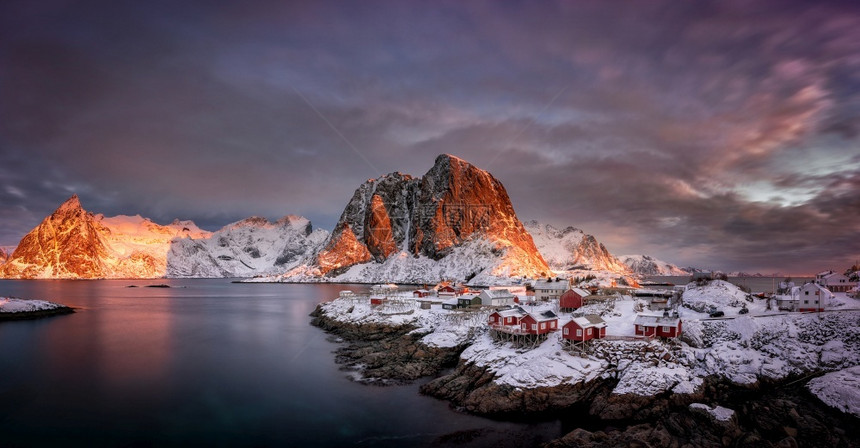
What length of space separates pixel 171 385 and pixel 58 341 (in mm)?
31749

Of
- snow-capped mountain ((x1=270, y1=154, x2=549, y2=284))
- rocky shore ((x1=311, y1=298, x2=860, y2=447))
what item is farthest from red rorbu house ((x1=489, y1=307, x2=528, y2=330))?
snow-capped mountain ((x1=270, y1=154, x2=549, y2=284))

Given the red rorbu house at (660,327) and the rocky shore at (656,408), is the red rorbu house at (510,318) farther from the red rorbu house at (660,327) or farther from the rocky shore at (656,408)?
the red rorbu house at (660,327)

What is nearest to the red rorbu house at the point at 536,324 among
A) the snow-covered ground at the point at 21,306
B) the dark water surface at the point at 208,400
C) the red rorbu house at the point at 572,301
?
the dark water surface at the point at 208,400

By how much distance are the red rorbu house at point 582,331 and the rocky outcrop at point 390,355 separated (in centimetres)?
1232

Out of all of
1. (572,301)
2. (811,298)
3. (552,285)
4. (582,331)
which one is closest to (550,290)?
(552,285)

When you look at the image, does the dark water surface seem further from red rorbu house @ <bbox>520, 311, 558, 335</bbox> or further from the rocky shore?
red rorbu house @ <bbox>520, 311, 558, 335</bbox>

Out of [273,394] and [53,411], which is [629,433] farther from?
[53,411]

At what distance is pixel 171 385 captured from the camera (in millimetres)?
36812

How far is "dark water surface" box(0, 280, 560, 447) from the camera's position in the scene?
25.7m

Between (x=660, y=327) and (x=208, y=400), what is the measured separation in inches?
1542

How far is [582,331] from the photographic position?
117 feet

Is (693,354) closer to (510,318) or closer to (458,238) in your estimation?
(510,318)

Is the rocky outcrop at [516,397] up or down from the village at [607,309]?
down

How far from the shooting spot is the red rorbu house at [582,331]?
35.7 meters
